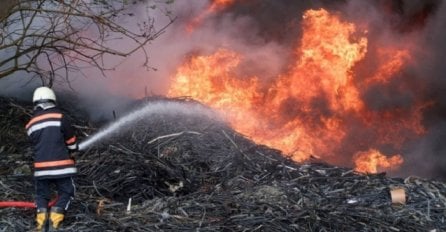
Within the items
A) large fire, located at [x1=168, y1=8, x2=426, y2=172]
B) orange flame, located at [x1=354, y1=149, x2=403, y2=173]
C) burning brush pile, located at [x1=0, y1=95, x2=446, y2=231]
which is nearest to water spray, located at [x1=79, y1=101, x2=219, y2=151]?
burning brush pile, located at [x1=0, y1=95, x2=446, y2=231]

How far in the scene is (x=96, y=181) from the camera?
22.2ft

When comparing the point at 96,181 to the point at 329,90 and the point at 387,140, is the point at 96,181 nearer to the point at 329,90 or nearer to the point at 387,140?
the point at 329,90

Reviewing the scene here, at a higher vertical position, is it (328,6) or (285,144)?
(328,6)

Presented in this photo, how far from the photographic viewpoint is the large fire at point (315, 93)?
1020cm

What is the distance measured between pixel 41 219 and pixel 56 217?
0.16 metres

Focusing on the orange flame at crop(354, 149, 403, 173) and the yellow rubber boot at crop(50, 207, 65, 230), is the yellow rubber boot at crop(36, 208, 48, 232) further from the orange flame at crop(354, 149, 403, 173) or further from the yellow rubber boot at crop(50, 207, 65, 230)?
the orange flame at crop(354, 149, 403, 173)

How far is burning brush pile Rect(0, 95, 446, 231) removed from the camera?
216 inches

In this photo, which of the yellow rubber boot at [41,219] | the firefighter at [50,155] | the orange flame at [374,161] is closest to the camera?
the yellow rubber boot at [41,219]

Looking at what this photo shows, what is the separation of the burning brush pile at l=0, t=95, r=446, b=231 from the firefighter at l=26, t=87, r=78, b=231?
0.26m

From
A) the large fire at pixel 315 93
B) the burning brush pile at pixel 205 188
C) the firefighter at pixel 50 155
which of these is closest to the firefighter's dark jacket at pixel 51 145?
the firefighter at pixel 50 155

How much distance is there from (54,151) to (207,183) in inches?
81.6

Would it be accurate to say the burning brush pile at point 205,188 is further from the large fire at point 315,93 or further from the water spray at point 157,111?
the large fire at point 315,93

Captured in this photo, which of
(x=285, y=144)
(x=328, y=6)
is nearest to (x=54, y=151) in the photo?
(x=285, y=144)

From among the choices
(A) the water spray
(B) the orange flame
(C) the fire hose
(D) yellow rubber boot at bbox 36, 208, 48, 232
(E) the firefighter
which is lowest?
(D) yellow rubber boot at bbox 36, 208, 48, 232
